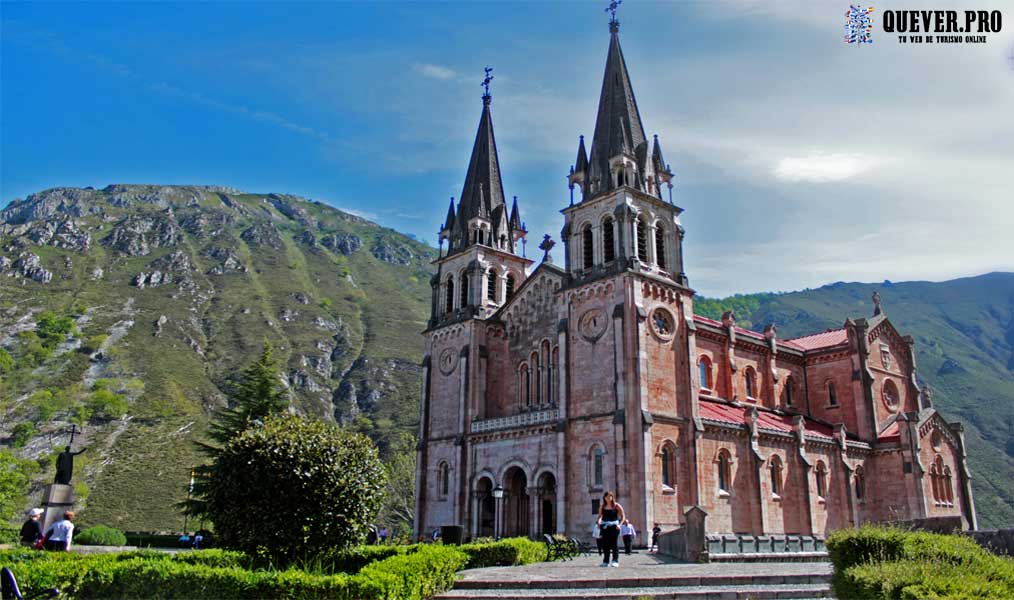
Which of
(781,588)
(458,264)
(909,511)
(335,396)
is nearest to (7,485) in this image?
(458,264)

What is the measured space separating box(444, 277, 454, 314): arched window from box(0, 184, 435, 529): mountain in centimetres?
3603

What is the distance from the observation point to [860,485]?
44000mm

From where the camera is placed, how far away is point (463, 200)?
163 feet

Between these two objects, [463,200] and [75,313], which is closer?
[463,200]

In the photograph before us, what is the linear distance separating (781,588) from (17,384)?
374ft

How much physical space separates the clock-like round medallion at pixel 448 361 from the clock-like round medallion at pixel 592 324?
10331mm

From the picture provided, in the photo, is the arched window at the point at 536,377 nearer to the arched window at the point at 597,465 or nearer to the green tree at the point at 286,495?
the arched window at the point at 597,465

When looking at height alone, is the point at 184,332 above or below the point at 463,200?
above

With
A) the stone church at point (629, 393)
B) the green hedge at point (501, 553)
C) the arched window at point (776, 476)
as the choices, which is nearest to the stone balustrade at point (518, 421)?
the stone church at point (629, 393)

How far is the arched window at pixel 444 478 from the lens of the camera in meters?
42.8

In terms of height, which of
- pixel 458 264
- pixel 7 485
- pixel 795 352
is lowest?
pixel 7 485

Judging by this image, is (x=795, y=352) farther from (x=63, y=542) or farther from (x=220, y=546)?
(x=63, y=542)

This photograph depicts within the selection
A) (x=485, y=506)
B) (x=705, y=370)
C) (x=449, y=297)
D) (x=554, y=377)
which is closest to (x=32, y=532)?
(x=485, y=506)

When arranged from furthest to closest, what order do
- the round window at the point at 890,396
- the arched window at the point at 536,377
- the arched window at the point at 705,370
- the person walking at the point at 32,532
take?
1. the round window at the point at 890,396
2. the arched window at the point at 705,370
3. the arched window at the point at 536,377
4. the person walking at the point at 32,532
